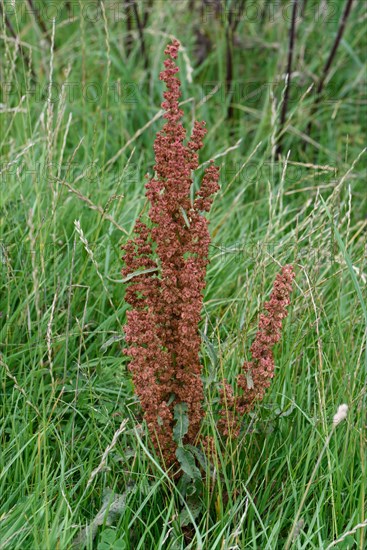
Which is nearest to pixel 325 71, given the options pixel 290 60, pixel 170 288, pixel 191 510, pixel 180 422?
pixel 290 60

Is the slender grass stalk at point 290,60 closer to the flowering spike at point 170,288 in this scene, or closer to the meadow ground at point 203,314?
the meadow ground at point 203,314

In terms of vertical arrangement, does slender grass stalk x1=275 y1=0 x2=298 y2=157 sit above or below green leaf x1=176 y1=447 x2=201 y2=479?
above

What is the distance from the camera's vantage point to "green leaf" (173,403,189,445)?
75.7 inches

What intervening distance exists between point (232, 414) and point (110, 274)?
31.0 inches

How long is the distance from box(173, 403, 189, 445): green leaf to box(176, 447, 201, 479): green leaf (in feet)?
0.08

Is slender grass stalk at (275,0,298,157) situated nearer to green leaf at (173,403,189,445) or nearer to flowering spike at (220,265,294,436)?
flowering spike at (220,265,294,436)

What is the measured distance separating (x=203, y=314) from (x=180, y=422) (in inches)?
27.4

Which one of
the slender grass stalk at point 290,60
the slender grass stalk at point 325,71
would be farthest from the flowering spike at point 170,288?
the slender grass stalk at point 325,71

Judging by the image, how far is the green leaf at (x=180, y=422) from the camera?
1922 millimetres

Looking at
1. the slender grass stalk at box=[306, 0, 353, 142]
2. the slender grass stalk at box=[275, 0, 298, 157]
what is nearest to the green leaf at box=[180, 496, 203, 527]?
the slender grass stalk at box=[275, 0, 298, 157]

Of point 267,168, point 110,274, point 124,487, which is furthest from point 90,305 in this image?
point 267,168

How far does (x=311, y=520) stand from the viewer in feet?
6.54

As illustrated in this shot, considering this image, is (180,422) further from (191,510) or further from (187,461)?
(191,510)

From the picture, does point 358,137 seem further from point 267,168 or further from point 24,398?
point 24,398
